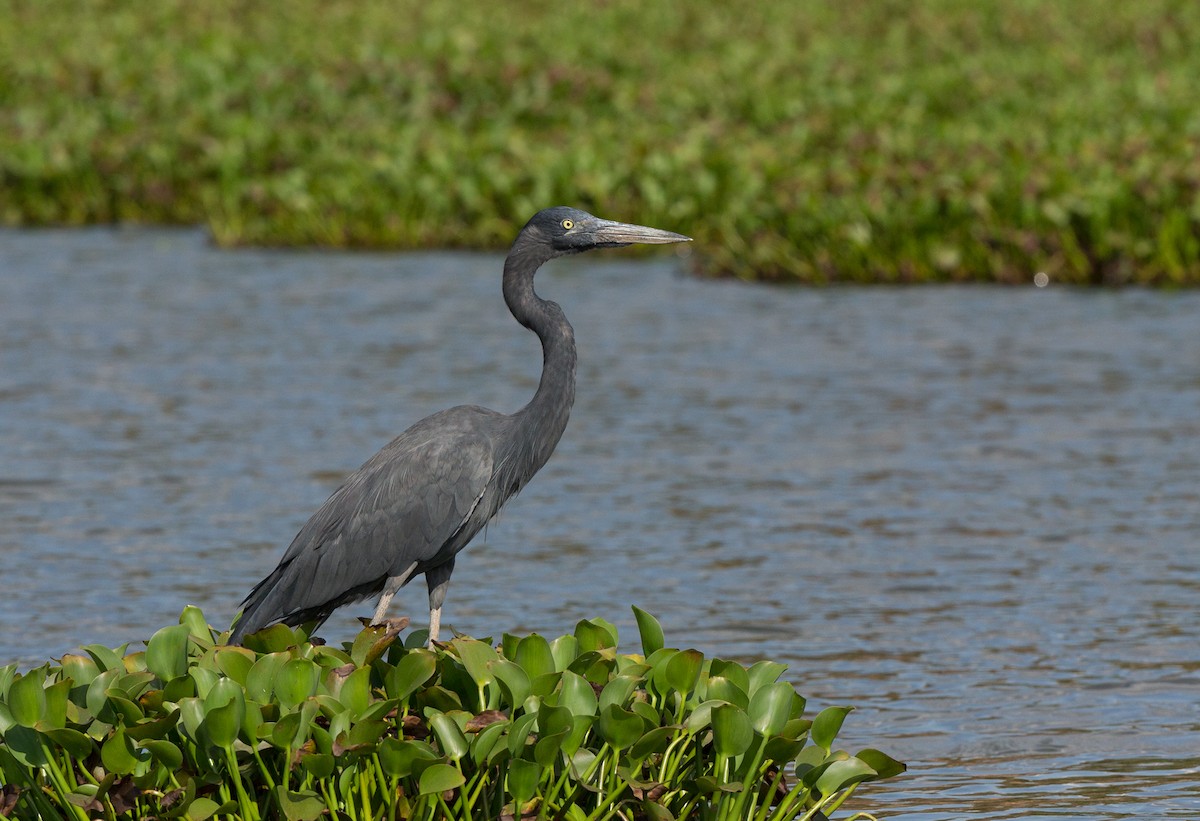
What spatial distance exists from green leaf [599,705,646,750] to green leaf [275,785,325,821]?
0.63 metres

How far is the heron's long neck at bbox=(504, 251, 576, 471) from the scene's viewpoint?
19.6 feet

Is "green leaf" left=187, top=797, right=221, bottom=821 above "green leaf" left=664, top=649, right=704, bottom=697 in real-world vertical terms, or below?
below

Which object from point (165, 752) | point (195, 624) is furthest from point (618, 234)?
point (165, 752)

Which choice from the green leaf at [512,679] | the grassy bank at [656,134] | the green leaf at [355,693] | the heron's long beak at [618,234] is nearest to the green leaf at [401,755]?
the green leaf at [355,693]

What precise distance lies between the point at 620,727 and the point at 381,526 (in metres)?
1.19

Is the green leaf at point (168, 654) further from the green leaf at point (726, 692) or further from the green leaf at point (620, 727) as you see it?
the green leaf at point (726, 692)

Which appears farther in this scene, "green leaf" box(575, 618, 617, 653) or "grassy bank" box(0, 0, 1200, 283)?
"grassy bank" box(0, 0, 1200, 283)

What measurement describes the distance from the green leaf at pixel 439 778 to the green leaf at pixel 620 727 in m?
0.35

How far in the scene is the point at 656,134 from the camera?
2114 cm

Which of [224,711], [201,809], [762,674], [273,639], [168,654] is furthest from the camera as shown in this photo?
[273,639]

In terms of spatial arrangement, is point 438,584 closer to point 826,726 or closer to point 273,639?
point 273,639

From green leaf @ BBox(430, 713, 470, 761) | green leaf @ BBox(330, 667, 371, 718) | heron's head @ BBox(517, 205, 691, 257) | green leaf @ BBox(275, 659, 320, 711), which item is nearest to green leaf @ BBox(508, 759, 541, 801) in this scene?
green leaf @ BBox(430, 713, 470, 761)

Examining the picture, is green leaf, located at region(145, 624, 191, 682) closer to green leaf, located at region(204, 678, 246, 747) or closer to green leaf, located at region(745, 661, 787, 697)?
green leaf, located at region(204, 678, 246, 747)

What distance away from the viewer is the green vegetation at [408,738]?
186 inches
